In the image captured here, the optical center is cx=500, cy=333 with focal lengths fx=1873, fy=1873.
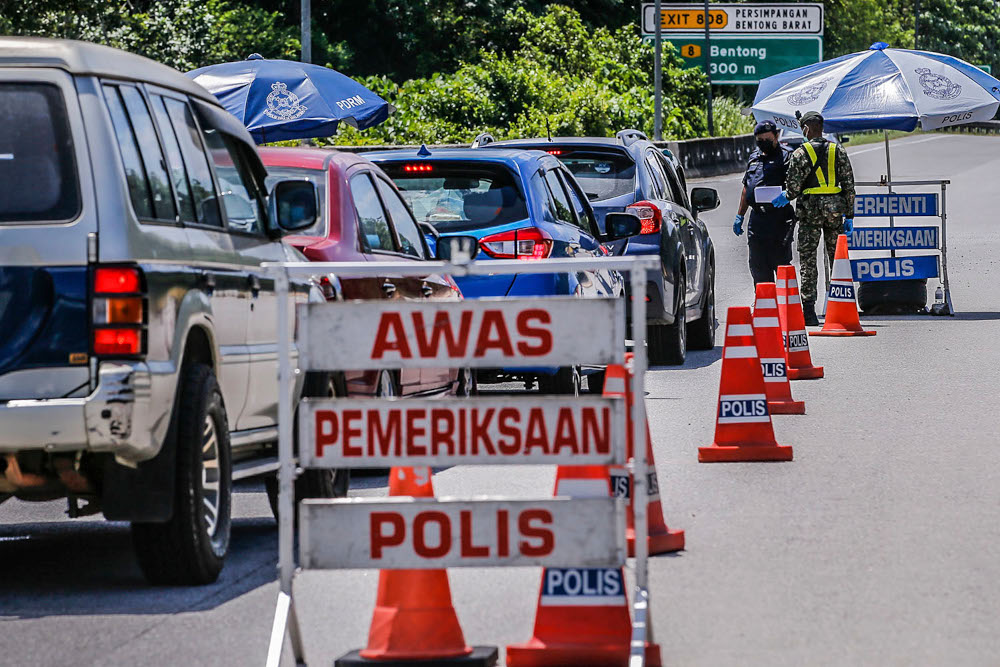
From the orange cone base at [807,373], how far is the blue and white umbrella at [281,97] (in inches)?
259

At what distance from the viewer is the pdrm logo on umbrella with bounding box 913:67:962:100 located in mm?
20766

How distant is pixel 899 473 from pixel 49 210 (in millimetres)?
4728

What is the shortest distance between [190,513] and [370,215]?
2.97 meters

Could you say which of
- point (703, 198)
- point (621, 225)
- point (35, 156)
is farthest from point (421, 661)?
point (703, 198)

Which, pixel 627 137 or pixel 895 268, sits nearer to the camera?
pixel 627 137

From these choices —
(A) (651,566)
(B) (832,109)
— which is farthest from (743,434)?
(B) (832,109)

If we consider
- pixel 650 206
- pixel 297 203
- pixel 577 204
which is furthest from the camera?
pixel 650 206

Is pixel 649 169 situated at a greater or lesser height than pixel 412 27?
lesser

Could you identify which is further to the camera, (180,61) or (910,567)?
(180,61)

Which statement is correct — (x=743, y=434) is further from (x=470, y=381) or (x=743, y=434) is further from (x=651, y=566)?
(x=651, y=566)

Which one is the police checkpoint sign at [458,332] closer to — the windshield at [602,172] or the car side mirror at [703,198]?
the windshield at [602,172]

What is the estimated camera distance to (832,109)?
2067cm

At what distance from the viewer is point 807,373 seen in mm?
14031

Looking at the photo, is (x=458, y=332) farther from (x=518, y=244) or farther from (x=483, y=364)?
(x=518, y=244)
